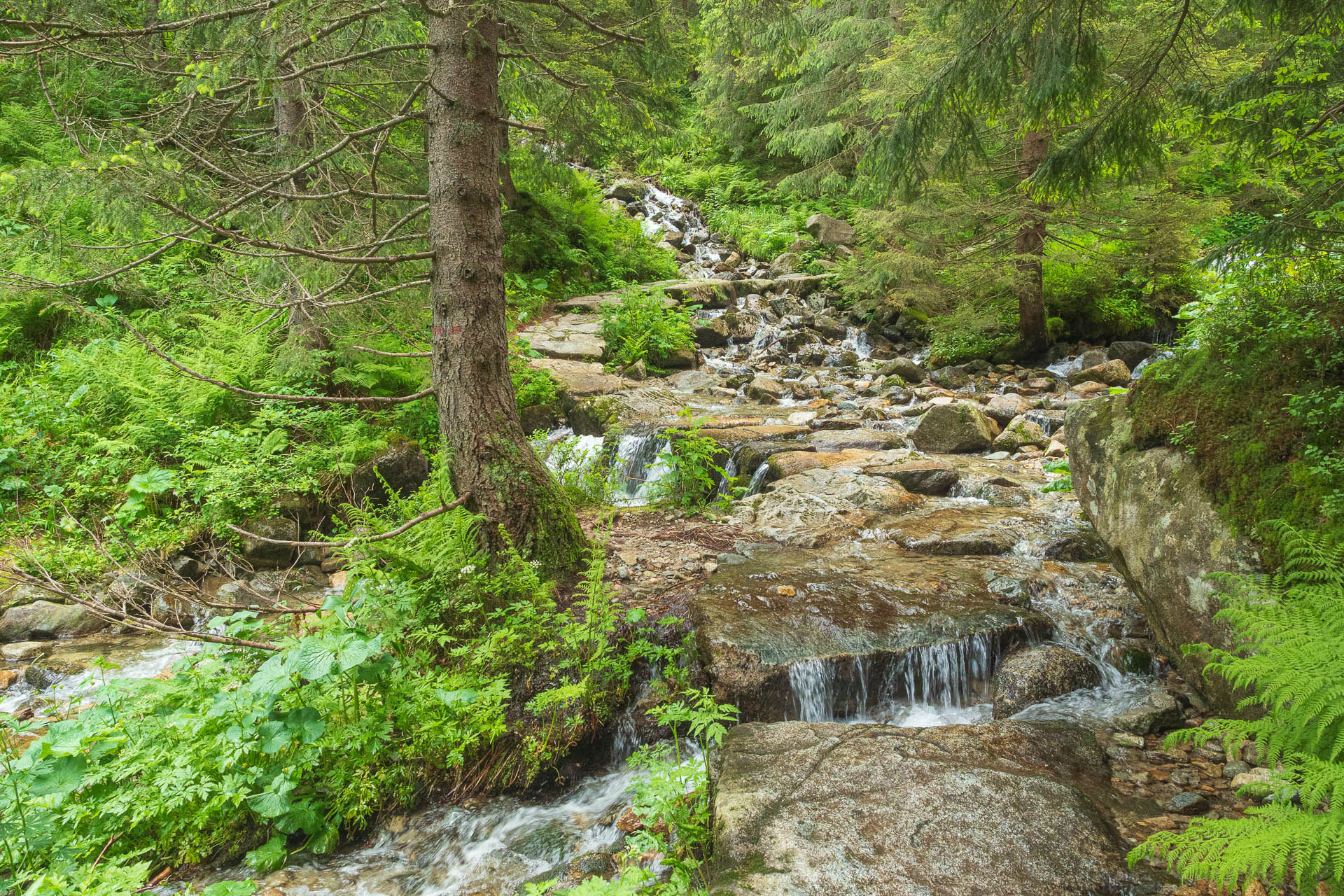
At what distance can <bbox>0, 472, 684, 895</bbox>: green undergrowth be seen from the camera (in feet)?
9.85

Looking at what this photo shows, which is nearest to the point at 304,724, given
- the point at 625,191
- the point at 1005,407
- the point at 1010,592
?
the point at 1010,592

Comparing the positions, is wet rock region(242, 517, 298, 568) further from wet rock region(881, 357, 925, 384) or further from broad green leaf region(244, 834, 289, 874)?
wet rock region(881, 357, 925, 384)

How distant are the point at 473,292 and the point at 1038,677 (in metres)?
4.38

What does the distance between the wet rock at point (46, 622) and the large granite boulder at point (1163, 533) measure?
812 cm

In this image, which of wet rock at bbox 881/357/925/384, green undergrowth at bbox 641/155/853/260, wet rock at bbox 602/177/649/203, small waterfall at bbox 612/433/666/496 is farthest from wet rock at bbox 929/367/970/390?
wet rock at bbox 602/177/649/203

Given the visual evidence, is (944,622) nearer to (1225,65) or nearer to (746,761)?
(746,761)

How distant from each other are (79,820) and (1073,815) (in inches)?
176

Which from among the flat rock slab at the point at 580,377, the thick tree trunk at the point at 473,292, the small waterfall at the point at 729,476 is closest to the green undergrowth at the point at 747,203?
the flat rock slab at the point at 580,377

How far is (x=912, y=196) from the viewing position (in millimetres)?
5832

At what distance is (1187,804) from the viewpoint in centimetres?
309

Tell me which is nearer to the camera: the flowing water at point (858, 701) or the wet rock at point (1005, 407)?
the flowing water at point (858, 701)

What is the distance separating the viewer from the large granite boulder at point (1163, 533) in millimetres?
3494

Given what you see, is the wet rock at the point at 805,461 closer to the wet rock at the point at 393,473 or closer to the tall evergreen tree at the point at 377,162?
the tall evergreen tree at the point at 377,162

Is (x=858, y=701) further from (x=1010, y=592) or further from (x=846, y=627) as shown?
(x=1010, y=592)
